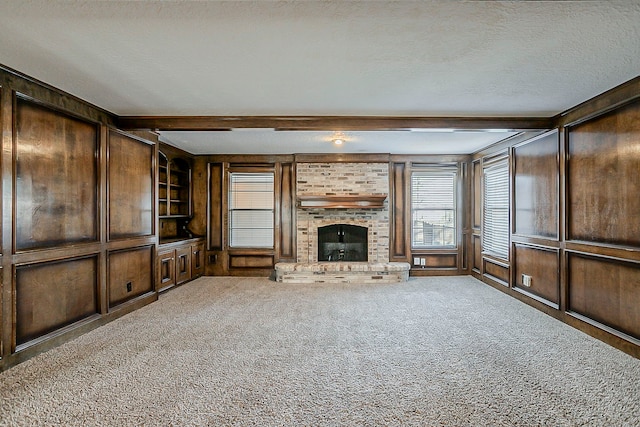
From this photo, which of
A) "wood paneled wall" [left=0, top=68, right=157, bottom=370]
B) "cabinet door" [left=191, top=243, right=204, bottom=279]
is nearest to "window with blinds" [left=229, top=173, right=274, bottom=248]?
"cabinet door" [left=191, top=243, right=204, bottom=279]

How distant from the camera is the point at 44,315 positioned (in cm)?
303

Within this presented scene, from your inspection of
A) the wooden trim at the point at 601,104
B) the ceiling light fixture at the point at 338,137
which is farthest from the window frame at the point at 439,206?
the wooden trim at the point at 601,104

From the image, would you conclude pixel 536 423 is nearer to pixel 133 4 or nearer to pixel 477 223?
pixel 133 4

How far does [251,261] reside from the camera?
650 cm

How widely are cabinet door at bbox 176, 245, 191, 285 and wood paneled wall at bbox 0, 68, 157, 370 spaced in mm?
1132

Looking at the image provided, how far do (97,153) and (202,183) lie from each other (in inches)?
111

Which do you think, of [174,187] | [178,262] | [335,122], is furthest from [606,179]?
[174,187]

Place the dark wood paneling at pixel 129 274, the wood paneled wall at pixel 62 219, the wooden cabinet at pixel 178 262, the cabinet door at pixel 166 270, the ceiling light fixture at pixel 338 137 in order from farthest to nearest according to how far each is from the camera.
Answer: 1. the wooden cabinet at pixel 178 262
2. the cabinet door at pixel 166 270
3. the ceiling light fixture at pixel 338 137
4. the dark wood paneling at pixel 129 274
5. the wood paneled wall at pixel 62 219

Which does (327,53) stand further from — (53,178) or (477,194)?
(477,194)

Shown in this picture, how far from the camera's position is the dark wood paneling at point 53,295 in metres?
2.83

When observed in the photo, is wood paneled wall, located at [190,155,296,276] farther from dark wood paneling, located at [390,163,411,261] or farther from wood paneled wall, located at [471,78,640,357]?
wood paneled wall, located at [471,78,640,357]

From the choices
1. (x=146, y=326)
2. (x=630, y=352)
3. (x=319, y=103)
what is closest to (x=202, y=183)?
(x=146, y=326)

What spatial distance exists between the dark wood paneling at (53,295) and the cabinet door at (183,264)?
1913mm

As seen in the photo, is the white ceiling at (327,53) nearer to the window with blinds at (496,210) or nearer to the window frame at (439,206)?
the window with blinds at (496,210)
